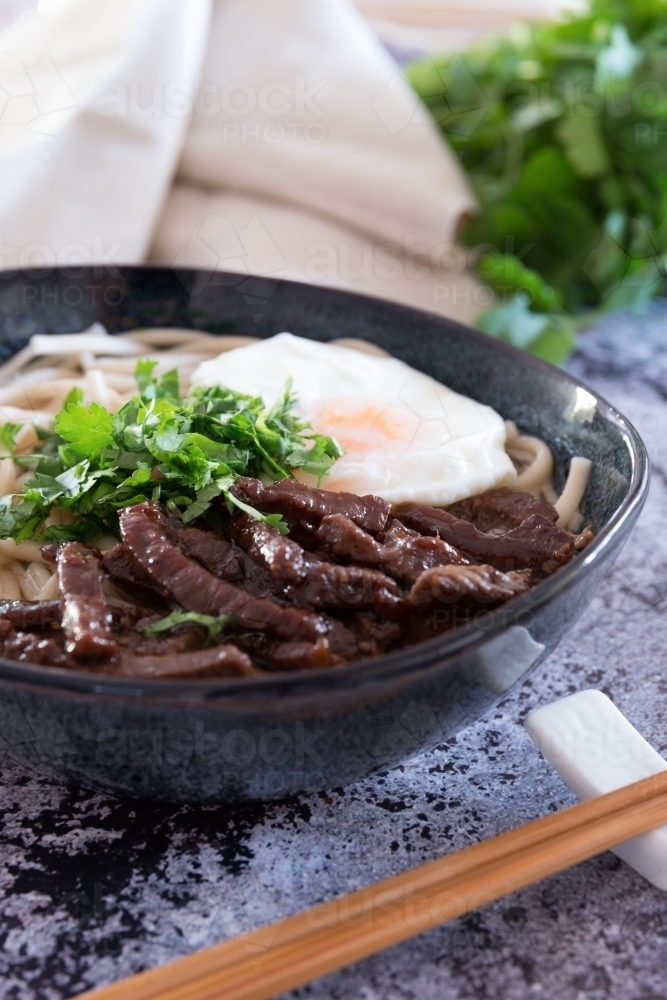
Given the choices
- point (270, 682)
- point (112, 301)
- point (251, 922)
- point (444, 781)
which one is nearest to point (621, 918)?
point (444, 781)

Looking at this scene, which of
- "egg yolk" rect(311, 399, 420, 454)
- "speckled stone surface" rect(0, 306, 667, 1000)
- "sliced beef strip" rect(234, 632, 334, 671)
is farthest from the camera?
"egg yolk" rect(311, 399, 420, 454)

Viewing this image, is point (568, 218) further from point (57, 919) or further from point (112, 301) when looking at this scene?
point (57, 919)

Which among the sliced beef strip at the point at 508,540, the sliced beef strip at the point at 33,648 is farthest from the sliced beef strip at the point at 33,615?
the sliced beef strip at the point at 508,540

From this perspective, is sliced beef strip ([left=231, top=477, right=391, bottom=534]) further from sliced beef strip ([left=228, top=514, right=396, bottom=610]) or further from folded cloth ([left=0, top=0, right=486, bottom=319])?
folded cloth ([left=0, top=0, right=486, bottom=319])

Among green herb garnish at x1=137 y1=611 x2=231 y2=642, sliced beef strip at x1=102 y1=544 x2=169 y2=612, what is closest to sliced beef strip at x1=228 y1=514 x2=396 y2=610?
green herb garnish at x1=137 y1=611 x2=231 y2=642

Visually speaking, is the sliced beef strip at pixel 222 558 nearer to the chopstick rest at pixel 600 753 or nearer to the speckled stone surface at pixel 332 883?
the speckled stone surface at pixel 332 883

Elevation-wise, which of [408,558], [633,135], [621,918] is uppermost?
[633,135]

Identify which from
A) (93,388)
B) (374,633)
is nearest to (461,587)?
(374,633)
